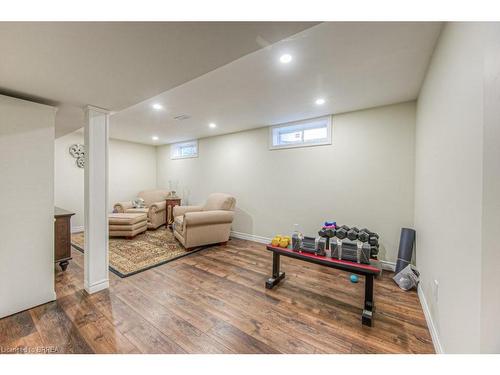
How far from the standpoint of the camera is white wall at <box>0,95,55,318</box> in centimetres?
169

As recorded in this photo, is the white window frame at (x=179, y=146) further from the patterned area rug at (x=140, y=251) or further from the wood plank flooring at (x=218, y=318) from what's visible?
the wood plank flooring at (x=218, y=318)

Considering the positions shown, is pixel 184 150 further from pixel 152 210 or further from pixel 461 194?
pixel 461 194

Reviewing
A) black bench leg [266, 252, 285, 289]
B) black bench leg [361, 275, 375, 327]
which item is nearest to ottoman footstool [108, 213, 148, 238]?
black bench leg [266, 252, 285, 289]

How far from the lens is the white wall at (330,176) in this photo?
106 inches

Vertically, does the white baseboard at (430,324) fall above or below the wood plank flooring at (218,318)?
above

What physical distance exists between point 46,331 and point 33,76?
1960 mm

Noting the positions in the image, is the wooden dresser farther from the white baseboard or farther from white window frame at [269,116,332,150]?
A: the white baseboard

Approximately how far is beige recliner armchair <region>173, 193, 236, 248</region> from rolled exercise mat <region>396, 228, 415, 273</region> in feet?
8.67

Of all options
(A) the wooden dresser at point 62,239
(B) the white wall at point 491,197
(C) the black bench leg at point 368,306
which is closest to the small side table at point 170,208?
(A) the wooden dresser at point 62,239

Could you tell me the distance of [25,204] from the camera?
1772mm

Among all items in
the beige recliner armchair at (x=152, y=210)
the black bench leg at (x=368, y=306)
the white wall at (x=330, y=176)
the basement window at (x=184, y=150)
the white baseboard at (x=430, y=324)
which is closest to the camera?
the white baseboard at (x=430, y=324)

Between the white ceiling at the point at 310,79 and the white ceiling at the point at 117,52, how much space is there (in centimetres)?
18

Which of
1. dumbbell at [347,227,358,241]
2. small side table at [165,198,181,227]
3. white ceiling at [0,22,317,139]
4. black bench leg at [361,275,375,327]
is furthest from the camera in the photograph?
small side table at [165,198,181,227]
